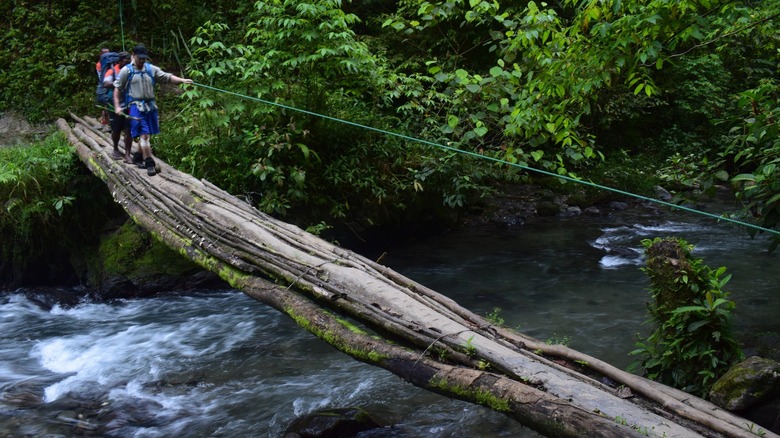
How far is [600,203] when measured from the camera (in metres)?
13.2

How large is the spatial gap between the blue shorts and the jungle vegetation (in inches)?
51.4

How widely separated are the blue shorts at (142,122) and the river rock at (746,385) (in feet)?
19.8

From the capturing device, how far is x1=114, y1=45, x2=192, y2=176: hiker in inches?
271

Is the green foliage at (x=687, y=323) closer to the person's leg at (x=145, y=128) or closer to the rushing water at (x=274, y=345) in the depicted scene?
the rushing water at (x=274, y=345)

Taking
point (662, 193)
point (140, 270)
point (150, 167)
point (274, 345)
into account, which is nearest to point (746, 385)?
point (274, 345)

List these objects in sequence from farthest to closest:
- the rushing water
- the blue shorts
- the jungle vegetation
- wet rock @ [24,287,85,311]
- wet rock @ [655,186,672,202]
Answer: wet rock @ [655,186,672,202]
wet rock @ [24,287,85,311]
the blue shorts
the rushing water
the jungle vegetation

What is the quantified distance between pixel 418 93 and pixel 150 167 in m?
3.43

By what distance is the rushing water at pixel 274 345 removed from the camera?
5.39 meters

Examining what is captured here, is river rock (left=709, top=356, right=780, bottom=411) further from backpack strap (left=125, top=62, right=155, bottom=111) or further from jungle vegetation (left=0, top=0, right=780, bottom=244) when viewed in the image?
backpack strap (left=125, top=62, right=155, bottom=111)

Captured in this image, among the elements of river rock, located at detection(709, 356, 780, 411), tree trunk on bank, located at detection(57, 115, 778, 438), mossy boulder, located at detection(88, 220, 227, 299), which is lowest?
mossy boulder, located at detection(88, 220, 227, 299)

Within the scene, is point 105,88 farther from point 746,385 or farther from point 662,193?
point 662,193

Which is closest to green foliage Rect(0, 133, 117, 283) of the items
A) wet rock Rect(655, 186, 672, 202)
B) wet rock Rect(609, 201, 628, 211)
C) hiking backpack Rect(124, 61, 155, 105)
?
hiking backpack Rect(124, 61, 155, 105)

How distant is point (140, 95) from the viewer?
7.03 metres

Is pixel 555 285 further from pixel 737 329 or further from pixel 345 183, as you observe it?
pixel 345 183
